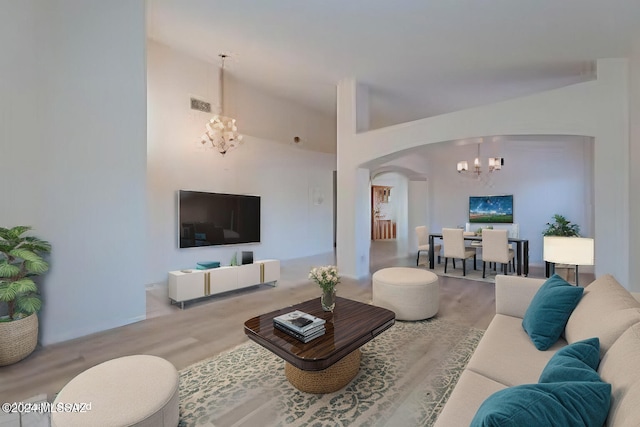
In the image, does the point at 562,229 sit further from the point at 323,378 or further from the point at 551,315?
the point at 323,378

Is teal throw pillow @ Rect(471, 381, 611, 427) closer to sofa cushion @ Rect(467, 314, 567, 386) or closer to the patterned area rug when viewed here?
sofa cushion @ Rect(467, 314, 567, 386)

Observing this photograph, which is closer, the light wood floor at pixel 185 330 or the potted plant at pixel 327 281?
the light wood floor at pixel 185 330

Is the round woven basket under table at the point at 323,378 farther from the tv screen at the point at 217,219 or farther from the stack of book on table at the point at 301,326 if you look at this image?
the tv screen at the point at 217,219

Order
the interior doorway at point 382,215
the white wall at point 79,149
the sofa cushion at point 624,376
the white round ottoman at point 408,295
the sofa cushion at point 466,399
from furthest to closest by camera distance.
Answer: the interior doorway at point 382,215 < the white round ottoman at point 408,295 < the white wall at point 79,149 < the sofa cushion at point 466,399 < the sofa cushion at point 624,376

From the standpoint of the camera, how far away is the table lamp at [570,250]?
2.31 meters

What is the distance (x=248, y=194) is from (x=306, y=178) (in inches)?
77.3

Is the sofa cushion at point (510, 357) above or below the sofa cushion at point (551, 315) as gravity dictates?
below

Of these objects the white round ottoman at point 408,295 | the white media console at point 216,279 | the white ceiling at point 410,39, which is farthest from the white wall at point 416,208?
the white round ottoman at point 408,295

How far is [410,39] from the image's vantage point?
396cm

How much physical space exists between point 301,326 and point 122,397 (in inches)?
41.0

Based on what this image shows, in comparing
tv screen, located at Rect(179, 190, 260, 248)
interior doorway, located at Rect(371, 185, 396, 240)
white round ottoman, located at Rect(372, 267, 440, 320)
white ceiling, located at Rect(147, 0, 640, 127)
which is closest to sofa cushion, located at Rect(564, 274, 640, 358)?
white round ottoman, located at Rect(372, 267, 440, 320)

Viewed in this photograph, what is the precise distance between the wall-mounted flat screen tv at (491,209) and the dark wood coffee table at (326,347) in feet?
20.9

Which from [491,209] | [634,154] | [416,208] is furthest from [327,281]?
[416,208]

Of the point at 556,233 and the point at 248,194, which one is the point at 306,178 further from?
the point at 556,233
